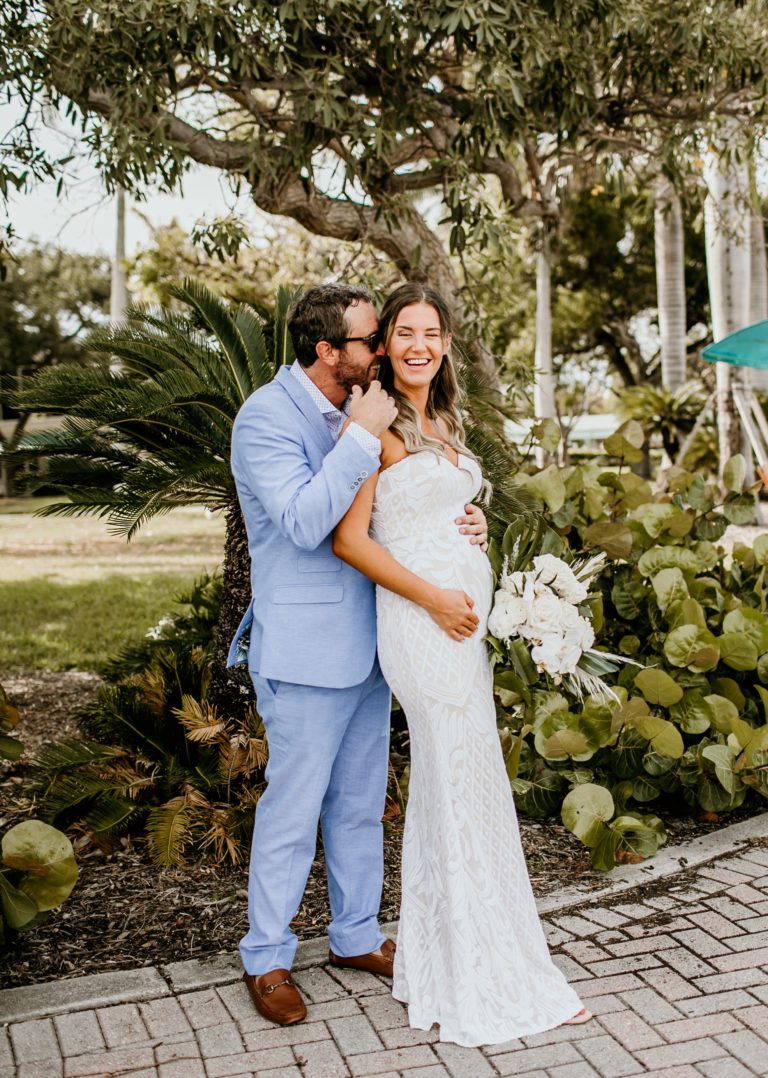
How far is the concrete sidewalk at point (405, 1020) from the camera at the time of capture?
2.71m

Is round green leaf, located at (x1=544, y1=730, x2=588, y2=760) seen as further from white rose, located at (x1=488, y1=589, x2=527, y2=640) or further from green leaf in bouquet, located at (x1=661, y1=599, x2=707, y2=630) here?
white rose, located at (x1=488, y1=589, x2=527, y2=640)

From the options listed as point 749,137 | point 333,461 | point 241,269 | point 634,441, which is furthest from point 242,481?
point 241,269

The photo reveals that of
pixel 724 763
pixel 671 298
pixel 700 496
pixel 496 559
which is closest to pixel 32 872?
pixel 496 559

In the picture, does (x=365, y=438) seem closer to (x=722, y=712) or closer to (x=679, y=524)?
(x=722, y=712)

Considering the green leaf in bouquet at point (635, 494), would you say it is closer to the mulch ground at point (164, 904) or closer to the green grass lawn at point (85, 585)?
the mulch ground at point (164, 904)

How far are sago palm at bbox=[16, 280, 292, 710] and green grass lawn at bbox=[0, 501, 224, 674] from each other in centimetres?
51

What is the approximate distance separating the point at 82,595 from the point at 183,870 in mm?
7584

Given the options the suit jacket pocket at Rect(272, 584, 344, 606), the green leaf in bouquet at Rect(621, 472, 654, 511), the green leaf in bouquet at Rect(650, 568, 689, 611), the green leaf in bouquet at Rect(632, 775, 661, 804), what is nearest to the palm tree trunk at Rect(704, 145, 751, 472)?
the green leaf in bouquet at Rect(621, 472, 654, 511)

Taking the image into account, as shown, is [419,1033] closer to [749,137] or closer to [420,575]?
[420,575]

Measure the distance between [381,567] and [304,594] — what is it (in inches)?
10.1

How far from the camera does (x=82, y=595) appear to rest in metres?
11.1

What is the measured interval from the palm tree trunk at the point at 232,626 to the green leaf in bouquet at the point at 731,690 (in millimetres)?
2245

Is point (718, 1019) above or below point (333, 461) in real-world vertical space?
below

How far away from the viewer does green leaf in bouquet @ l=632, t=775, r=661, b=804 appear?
4430 mm
